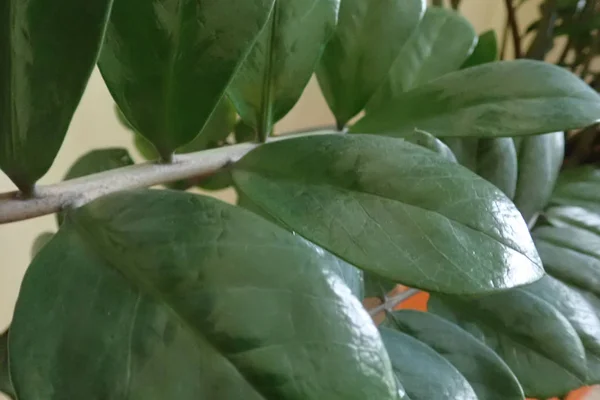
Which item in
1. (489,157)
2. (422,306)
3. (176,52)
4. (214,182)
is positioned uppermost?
(176,52)

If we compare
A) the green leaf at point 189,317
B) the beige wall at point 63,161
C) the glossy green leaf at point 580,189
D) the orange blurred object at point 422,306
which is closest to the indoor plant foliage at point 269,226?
the green leaf at point 189,317

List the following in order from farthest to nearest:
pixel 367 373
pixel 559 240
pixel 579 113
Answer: pixel 559 240, pixel 579 113, pixel 367 373

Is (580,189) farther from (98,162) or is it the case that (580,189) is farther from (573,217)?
(98,162)

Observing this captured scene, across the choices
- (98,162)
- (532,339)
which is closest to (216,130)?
(98,162)

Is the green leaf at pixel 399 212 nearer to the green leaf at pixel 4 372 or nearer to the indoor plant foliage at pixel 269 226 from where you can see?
the indoor plant foliage at pixel 269 226

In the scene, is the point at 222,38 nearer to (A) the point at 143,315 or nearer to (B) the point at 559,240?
(A) the point at 143,315

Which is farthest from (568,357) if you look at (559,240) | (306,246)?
(306,246)
